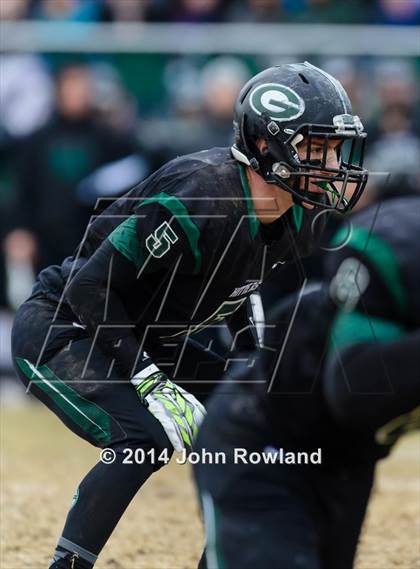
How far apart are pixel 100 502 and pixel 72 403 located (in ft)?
1.23

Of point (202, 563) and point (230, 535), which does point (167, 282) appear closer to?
point (202, 563)

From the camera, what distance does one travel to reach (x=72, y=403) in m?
3.88

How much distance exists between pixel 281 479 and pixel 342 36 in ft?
20.0

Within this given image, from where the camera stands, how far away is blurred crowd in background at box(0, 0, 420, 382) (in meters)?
8.26

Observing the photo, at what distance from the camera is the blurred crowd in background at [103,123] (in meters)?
8.26

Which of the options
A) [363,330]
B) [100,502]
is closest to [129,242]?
[100,502]

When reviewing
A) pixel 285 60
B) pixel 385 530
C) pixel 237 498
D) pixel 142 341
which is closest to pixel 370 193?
pixel 285 60

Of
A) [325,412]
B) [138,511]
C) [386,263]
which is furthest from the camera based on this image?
[138,511]

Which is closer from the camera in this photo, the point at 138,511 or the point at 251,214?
the point at 251,214

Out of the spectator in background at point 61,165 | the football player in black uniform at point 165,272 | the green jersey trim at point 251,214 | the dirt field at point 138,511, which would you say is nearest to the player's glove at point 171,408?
the football player in black uniform at point 165,272

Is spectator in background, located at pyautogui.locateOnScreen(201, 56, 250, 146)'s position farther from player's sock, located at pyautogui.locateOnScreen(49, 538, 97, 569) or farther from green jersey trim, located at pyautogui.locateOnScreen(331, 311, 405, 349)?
green jersey trim, located at pyautogui.locateOnScreen(331, 311, 405, 349)

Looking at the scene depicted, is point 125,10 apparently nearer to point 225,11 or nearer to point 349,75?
point 225,11

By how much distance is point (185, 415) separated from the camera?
147 inches

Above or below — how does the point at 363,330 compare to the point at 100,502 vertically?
above
